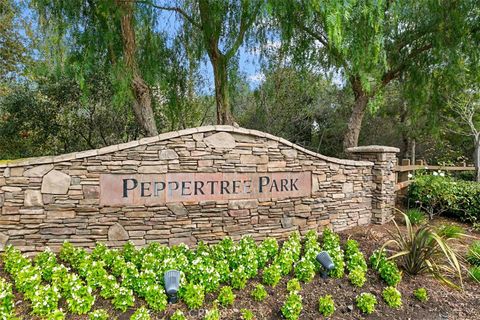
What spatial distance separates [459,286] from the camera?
309cm

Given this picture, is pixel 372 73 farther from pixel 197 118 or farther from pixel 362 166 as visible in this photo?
pixel 197 118

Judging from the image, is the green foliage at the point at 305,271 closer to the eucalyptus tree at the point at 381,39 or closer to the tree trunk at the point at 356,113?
the eucalyptus tree at the point at 381,39

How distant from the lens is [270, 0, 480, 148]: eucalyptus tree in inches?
171

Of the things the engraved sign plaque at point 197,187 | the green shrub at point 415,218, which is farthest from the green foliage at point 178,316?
the green shrub at point 415,218

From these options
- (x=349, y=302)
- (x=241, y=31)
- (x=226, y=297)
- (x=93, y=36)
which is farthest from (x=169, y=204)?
(x=241, y=31)

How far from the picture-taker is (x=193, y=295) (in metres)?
2.50

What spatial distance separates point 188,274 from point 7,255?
161 centimetres

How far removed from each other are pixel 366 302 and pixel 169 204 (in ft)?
6.88

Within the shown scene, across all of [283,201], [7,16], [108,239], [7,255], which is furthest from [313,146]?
[7,16]

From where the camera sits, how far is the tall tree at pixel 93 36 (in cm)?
447

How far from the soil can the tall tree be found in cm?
285

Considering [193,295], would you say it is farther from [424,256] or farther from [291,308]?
[424,256]

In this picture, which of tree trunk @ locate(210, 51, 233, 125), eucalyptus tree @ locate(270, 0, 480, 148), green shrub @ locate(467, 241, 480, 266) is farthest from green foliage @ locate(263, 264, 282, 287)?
tree trunk @ locate(210, 51, 233, 125)

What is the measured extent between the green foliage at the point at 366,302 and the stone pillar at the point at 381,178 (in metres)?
2.21
